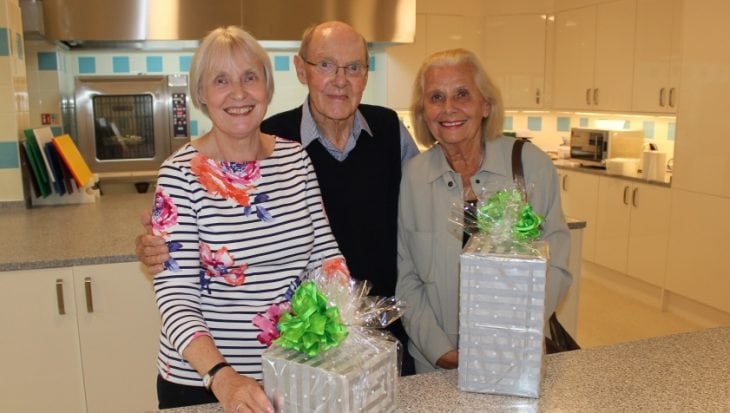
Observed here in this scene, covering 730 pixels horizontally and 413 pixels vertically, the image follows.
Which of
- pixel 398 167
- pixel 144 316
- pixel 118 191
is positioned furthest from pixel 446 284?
pixel 118 191

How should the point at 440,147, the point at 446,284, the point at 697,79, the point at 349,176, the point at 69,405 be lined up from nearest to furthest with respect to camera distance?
the point at 446,284 < the point at 440,147 < the point at 349,176 < the point at 69,405 < the point at 697,79

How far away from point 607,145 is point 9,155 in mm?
4103

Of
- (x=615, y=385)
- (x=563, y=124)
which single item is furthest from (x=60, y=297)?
(x=563, y=124)

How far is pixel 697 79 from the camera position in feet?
13.4

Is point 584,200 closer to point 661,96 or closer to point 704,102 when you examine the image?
point 661,96

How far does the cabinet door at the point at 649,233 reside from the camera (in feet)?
14.4

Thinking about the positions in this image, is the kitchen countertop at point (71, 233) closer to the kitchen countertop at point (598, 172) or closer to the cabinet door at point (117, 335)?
the cabinet door at point (117, 335)

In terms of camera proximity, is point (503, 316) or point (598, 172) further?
point (598, 172)

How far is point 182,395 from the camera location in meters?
1.28

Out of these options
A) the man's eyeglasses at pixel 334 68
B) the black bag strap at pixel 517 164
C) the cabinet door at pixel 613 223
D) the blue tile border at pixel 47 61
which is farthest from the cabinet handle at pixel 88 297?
the cabinet door at pixel 613 223

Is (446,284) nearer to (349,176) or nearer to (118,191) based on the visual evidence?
(349,176)

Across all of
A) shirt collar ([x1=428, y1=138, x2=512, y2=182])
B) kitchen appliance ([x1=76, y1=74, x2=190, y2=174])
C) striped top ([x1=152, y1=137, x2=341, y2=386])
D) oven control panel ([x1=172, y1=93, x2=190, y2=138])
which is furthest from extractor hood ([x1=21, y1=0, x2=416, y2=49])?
striped top ([x1=152, y1=137, x2=341, y2=386])

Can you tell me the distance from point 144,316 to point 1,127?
4.01ft

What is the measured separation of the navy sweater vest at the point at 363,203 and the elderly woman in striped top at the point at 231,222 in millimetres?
382
